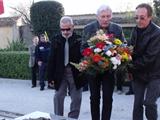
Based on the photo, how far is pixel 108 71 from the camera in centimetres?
582

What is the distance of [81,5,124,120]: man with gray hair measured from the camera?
596 cm

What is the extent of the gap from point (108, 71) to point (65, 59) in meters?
1.04

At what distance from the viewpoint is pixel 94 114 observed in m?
6.18

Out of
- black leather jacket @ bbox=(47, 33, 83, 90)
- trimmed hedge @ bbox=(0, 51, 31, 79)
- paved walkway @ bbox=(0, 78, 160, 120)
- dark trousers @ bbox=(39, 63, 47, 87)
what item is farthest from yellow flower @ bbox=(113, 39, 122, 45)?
trimmed hedge @ bbox=(0, 51, 31, 79)

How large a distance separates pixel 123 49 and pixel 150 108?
883 mm

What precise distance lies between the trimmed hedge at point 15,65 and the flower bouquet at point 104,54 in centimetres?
916

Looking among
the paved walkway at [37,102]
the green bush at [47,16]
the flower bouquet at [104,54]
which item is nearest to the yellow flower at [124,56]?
the flower bouquet at [104,54]

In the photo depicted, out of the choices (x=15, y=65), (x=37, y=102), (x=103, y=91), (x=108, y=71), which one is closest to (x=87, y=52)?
(x=108, y=71)

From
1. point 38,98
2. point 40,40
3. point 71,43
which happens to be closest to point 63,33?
point 71,43

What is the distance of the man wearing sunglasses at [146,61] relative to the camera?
568 cm

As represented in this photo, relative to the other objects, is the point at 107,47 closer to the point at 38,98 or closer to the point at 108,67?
the point at 108,67

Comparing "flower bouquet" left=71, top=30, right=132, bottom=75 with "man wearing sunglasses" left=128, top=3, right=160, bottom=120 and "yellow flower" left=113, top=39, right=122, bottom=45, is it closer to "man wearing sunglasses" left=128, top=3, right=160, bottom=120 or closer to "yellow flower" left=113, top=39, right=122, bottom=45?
"yellow flower" left=113, top=39, right=122, bottom=45

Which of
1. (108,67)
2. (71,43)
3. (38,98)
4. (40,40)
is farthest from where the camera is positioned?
(40,40)

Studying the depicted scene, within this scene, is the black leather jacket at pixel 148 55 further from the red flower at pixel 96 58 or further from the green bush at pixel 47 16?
the green bush at pixel 47 16
